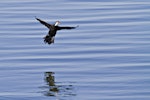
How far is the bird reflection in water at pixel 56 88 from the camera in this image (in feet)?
55.5

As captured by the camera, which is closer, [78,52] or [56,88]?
[56,88]

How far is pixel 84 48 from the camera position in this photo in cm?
2120

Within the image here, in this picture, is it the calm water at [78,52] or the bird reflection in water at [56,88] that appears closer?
the bird reflection in water at [56,88]

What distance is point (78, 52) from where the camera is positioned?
2078 centimetres

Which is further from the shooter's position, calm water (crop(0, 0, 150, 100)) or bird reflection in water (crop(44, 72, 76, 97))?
calm water (crop(0, 0, 150, 100))

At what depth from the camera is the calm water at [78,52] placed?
56.9 feet

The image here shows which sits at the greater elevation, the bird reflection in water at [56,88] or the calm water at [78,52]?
the calm water at [78,52]

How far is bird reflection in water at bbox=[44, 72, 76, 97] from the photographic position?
16.9 m

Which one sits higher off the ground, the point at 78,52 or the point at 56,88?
the point at 78,52

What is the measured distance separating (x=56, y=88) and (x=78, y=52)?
344 centimetres

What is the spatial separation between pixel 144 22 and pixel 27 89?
7.17 metres

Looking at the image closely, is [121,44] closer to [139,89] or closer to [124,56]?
[124,56]

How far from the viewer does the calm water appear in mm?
17344

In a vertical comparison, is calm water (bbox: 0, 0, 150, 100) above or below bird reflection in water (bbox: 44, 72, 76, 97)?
above
